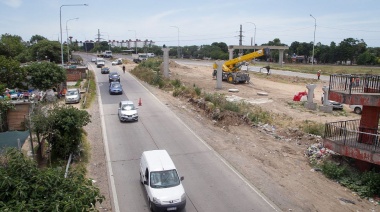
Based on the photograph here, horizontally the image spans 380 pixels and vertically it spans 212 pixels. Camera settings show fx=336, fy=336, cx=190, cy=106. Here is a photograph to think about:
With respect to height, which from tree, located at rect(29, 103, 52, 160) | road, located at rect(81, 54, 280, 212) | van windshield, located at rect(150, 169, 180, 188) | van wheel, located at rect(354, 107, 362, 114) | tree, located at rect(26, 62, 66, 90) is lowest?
road, located at rect(81, 54, 280, 212)

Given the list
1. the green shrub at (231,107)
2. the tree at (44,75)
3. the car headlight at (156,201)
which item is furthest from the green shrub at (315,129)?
the tree at (44,75)

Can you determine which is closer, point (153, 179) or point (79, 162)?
point (153, 179)

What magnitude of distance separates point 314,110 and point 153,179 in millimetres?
23308

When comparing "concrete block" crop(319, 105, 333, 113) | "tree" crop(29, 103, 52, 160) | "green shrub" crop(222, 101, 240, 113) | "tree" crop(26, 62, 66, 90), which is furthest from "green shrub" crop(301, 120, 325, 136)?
"tree" crop(26, 62, 66, 90)

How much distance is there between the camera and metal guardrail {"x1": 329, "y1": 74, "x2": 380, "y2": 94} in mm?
15319

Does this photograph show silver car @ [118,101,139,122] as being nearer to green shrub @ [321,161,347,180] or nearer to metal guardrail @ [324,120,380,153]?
metal guardrail @ [324,120,380,153]

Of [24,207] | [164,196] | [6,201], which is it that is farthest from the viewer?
[164,196]

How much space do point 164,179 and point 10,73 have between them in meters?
27.3

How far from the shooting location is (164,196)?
12.3 metres

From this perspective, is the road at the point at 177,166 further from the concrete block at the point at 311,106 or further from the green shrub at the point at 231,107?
the concrete block at the point at 311,106

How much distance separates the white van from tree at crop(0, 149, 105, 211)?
4.52 meters

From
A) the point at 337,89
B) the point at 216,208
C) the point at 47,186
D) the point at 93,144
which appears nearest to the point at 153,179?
the point at 216,208

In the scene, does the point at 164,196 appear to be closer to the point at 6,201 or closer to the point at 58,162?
the point at 6,201

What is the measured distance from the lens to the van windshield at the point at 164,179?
42.2ft
